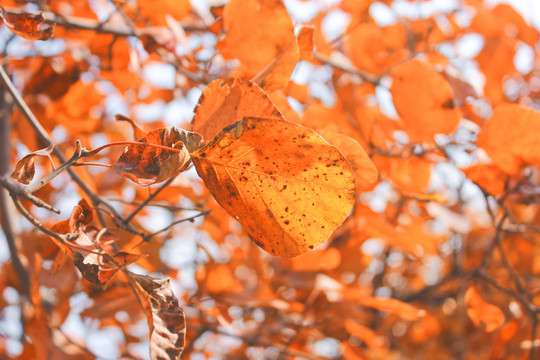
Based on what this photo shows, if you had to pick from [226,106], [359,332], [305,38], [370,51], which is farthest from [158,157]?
[370,51]

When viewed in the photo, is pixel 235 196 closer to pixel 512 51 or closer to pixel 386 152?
pixel 386 152

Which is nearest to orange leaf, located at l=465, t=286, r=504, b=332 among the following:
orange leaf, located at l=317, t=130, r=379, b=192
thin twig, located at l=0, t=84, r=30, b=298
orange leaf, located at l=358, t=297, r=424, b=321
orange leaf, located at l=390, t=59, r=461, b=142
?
orange leaf, located at l=358, t=297, r=424, b=321

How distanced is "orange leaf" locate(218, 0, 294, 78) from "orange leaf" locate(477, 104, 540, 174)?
→ 37 centimetres

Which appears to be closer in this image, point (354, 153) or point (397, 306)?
point (354, 153)

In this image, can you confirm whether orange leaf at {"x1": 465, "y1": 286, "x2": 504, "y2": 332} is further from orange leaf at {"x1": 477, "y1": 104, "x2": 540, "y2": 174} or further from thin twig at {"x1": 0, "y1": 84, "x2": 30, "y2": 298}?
thin twig at {"x1": 0, "y1": 84, "x2": 30, "y2": 298}

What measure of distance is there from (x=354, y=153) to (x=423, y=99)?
0.32 m

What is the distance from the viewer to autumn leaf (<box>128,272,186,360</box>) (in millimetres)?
380

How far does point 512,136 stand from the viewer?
70 cm

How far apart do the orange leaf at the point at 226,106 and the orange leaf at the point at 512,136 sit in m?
0.48

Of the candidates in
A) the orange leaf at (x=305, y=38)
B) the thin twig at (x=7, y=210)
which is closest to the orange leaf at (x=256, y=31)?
the orange leaf at (x=305, y=38)

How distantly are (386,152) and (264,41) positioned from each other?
0.36 metres

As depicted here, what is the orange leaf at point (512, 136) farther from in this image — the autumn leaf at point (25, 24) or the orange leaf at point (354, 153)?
the autumn leaf at point (25, 24)

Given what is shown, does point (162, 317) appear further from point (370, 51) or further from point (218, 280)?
point (370, 51)

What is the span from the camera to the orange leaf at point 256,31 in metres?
0.64
